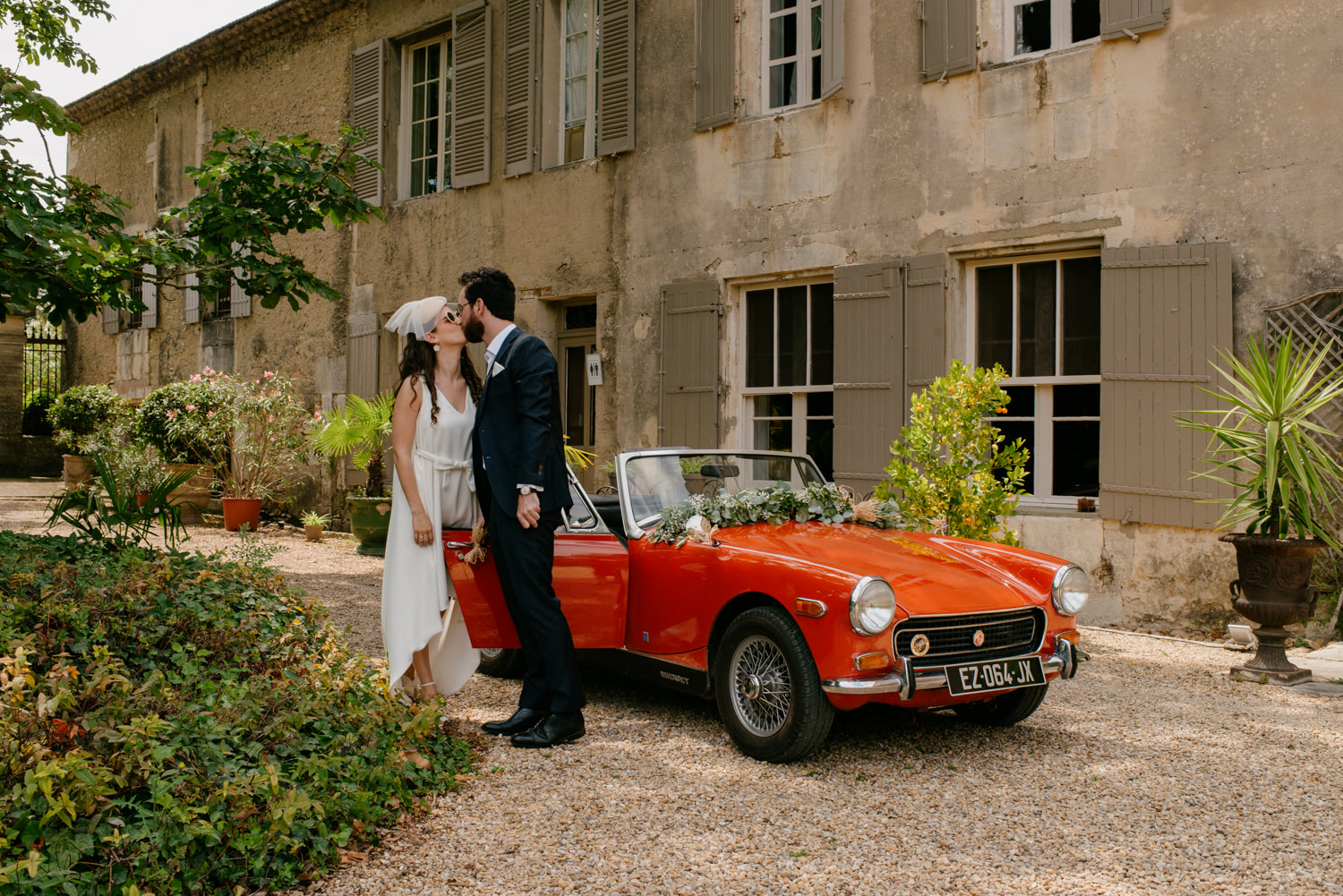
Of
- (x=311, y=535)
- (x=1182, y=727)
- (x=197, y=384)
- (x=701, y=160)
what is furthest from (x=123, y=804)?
(x=197, y=384)

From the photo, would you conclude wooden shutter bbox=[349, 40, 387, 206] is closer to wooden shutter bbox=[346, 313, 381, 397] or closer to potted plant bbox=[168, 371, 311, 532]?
wooden shutter bbox=[346, 313, 381, 397]

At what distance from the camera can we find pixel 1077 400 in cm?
792

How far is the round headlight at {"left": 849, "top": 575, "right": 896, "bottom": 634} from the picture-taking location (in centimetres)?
393

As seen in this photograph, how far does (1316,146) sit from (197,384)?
12.2 m

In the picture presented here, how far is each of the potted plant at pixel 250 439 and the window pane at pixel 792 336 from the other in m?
6.82

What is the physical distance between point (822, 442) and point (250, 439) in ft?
24.6

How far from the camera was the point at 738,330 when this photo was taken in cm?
970

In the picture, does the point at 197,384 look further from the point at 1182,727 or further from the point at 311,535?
the point at 1182,727

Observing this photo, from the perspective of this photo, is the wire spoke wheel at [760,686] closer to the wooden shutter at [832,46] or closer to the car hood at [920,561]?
the car hood at [920,561]

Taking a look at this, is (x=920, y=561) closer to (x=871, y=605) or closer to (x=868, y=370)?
(x=871, y=605)

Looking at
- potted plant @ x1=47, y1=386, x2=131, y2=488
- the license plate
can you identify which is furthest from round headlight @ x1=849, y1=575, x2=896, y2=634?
potted plant @ x1=47, y1=386, x2=131, y2=488

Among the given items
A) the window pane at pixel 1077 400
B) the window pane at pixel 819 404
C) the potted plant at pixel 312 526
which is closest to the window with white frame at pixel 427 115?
the potted plant at pixel 312 526

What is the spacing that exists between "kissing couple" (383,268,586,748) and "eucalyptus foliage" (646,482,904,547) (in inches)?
21.8

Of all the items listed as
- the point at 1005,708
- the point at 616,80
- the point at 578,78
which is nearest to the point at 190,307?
the point at 578,78
